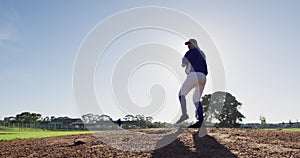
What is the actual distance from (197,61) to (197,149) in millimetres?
2684

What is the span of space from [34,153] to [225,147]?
4066mm

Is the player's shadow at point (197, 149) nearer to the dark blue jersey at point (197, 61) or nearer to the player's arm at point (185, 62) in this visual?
the dark blue jersey at point (197, 61)

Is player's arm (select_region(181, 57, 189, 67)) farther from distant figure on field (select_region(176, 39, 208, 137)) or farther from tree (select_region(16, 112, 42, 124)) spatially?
tree (select_region(16, 112, 42, 124))

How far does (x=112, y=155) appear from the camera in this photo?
541cm

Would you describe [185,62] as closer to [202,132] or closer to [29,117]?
[202,132]

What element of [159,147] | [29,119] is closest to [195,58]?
[159,147]

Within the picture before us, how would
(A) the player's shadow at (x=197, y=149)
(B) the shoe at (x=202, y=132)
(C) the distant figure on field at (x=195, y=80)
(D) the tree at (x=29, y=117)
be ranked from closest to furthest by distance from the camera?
1. (A) the player's shadow at (x=197, y=149)
2. (B) the shoe at (x=202, y=132)
3. (C) the distant figure on field at (x=195, y=80)
4. (D) the tree at (x=29, y=117)

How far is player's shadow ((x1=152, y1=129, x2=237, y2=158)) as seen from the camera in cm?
→ 499

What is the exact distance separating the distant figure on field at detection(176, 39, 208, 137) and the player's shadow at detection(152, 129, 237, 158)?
995 millimetres

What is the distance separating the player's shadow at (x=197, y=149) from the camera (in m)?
4.99

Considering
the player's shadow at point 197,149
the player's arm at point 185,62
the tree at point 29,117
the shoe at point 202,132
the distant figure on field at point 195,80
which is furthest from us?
the tree at point 29,117

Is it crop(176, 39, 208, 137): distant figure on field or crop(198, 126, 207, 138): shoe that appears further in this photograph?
crop(176, 39, 208, 137): distant figure on field

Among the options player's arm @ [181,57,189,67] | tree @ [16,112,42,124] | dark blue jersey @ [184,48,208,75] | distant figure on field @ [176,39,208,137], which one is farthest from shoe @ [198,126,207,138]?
tree @ [16,112,42,124]

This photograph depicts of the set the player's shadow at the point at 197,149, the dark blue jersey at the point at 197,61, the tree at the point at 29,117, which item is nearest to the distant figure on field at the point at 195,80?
the dark blue jersey at the point at 197,61
